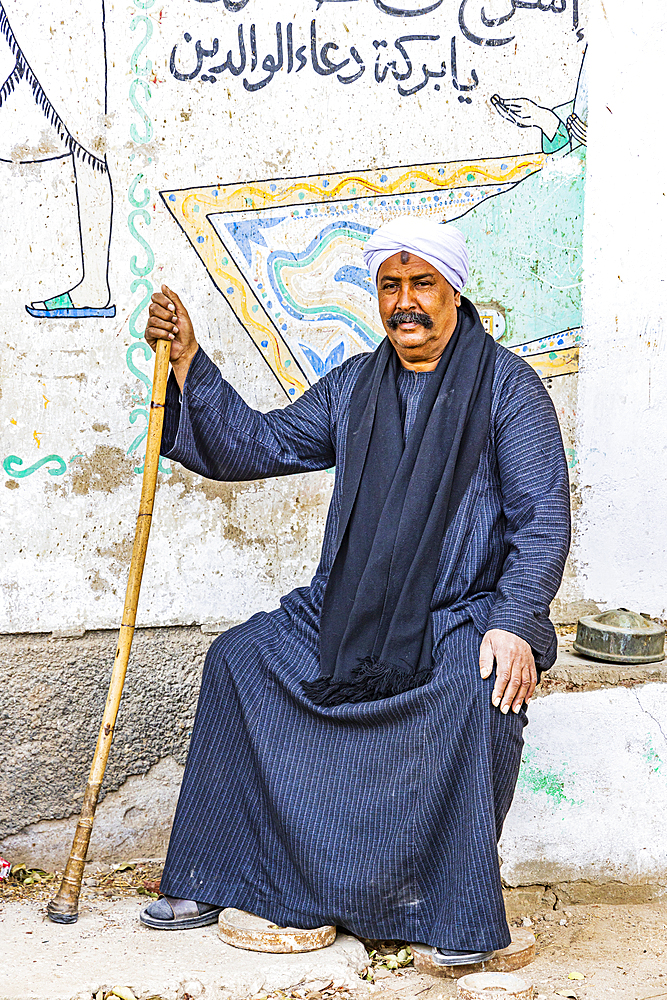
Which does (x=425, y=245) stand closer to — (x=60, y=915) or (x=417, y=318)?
(x=417, y=318)

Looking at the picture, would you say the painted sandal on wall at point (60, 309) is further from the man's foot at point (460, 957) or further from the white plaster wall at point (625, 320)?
the man's foot at point (460, 957)

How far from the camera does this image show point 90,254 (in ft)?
11.9

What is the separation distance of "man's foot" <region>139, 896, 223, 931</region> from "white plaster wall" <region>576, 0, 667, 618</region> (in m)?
1.81

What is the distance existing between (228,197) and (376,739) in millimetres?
1907

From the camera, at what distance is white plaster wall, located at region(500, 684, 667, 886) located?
11.1ft

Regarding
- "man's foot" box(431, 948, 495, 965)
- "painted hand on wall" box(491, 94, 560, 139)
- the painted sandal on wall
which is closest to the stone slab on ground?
"man's foot" box(431, 948, 495, 965)

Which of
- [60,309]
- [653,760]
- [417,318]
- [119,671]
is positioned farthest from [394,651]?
[60,309]

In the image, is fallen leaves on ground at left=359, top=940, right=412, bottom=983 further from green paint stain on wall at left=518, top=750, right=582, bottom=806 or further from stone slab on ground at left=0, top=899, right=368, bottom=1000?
green paint stain on wall at left=518, top=750, right=582, bottom=806

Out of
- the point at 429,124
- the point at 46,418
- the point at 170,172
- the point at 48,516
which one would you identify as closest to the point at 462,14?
the point at 429,124

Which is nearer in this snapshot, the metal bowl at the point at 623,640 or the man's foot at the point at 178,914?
the man's foot at the point at 178,914

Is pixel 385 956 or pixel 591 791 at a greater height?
pixel 591 791

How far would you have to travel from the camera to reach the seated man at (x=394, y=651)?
2771mm

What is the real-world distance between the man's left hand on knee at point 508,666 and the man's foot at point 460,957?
2.00 ft

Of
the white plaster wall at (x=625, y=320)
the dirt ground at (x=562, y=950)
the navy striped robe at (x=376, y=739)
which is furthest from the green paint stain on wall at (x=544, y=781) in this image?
the white plaster wall at (x=625, y=320)
